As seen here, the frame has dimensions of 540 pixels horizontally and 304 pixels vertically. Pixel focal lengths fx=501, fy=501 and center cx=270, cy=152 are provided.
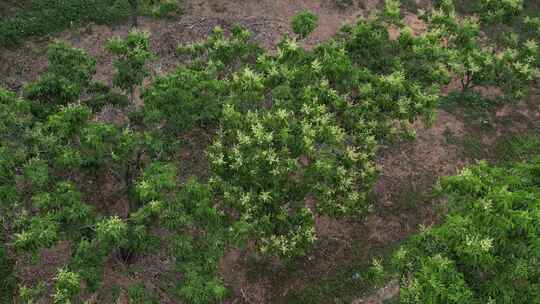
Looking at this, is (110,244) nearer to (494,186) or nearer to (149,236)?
(149,236)

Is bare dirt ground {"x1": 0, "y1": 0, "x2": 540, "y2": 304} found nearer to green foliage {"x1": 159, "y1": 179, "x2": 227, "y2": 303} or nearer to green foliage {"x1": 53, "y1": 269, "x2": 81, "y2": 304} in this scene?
green foliage {"x1": 159, "y1": 179, "x2": 227, "y2": 303}

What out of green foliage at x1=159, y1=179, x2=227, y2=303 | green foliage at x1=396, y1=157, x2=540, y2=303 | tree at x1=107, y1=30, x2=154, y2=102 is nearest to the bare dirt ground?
green foliage at x1=159, y1=179, x2=227, y2=303

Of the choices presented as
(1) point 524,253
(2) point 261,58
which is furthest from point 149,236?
(1) point 524,253

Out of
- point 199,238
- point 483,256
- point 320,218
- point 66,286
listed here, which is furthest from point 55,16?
point 483,256

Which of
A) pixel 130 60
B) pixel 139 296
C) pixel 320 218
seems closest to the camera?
pixel 139 296

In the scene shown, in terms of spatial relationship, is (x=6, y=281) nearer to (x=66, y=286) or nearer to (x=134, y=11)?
(x=66, y=286)

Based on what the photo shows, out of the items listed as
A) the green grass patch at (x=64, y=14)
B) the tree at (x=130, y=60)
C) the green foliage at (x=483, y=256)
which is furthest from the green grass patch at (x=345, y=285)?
the green grass patch at (x=64, y=14)
